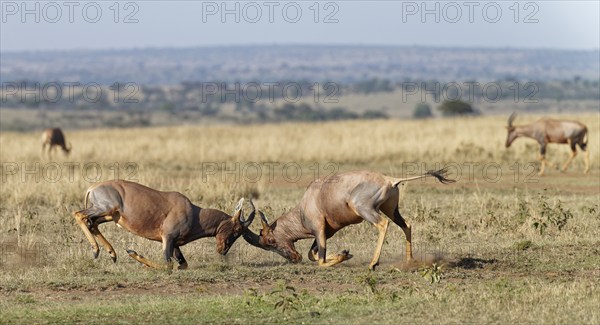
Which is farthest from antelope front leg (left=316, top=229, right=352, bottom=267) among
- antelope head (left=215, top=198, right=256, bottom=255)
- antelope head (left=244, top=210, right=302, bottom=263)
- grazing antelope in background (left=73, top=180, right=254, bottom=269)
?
grazing antelope in background (left=73, top=180, right=254, bottom=269)

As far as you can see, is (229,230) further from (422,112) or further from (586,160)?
(422,112)

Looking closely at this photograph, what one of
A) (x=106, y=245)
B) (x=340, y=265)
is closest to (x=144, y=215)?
(x=106, y=245)

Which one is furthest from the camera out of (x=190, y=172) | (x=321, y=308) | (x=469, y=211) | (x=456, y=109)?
(x=456, y=109)

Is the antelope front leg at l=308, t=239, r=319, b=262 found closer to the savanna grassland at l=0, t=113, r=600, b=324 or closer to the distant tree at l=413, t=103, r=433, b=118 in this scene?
the savanna grassland at l=0, t=113, r=600, b=324

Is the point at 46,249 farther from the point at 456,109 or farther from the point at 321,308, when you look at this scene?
the point at 456,109

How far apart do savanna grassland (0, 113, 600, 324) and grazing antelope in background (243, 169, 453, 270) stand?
0.85 feet

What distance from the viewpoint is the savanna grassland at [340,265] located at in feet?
32.8

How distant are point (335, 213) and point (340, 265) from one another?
65 cm

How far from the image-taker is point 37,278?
11.8 metres

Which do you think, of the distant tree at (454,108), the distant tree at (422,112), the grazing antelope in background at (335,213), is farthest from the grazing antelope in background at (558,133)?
the distant tree at (422,112)

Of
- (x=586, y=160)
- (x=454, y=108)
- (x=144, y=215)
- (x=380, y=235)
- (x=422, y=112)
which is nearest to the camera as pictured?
(x=380, y=235)

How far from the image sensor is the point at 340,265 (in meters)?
12.9

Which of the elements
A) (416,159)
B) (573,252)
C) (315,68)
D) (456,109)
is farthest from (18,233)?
(315,68)

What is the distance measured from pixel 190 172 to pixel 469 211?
11.0m
